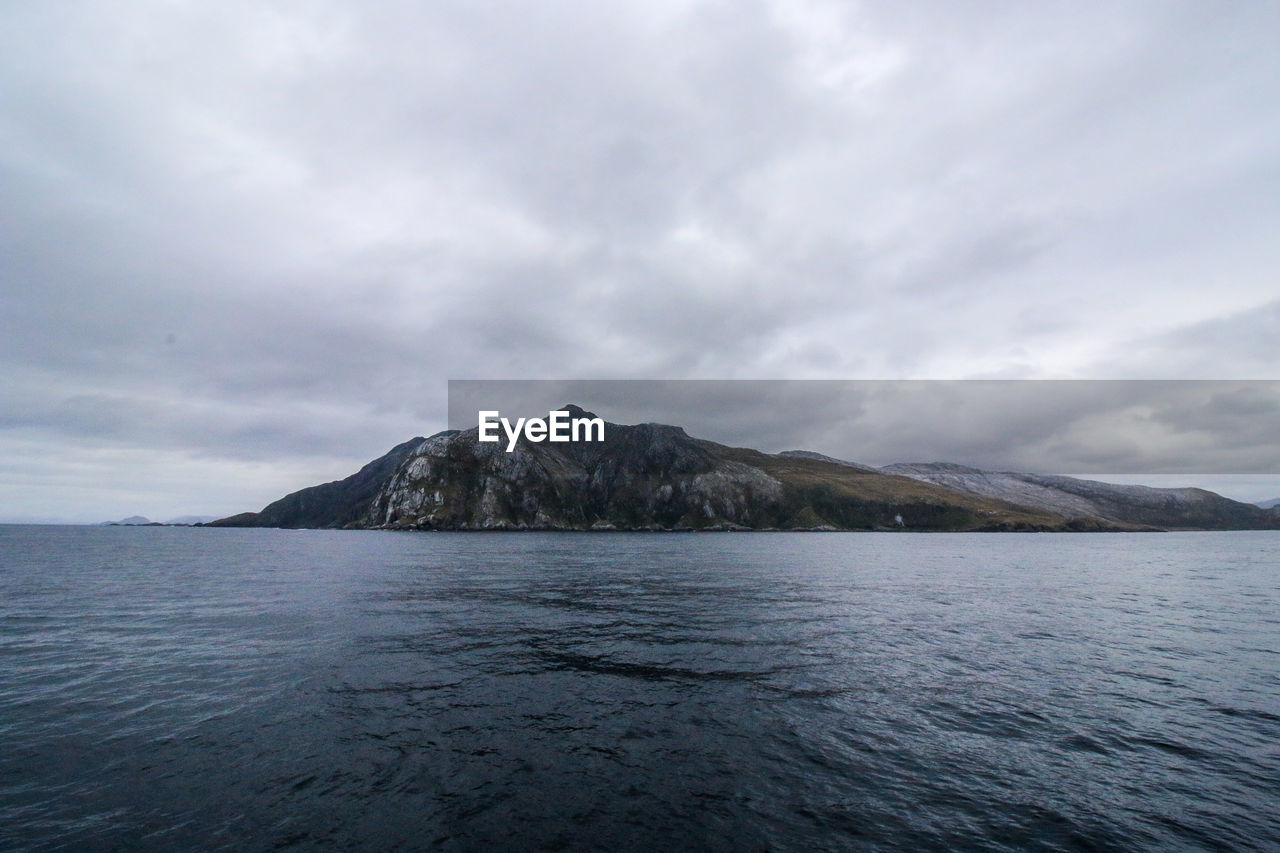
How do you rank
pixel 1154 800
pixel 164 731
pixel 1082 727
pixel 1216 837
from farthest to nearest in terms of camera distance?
pixel 1082 727, pixel 164 731, pixel 1154 800, pixel 1216 837

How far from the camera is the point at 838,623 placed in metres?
45.7

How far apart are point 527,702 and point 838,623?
29261mm

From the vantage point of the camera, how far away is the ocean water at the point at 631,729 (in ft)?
53.7

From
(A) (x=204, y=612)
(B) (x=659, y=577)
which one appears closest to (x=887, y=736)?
(A) (x=204, y=612)

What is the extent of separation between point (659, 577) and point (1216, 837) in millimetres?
68417

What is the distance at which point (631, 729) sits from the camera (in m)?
23.5

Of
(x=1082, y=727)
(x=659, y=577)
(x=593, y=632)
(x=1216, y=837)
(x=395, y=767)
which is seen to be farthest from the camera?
(x=659, y=577)

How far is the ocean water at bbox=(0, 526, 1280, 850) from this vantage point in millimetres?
16359

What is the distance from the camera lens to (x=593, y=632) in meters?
42.0

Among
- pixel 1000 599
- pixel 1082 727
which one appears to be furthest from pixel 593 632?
pixel 1000 599

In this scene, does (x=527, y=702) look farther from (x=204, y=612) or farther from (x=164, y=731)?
(x=204, y=612)

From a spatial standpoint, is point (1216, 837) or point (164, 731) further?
point (164, 731)

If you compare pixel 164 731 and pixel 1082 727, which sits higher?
pixel 164 731

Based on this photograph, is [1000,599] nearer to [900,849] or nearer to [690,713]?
[690,713]
